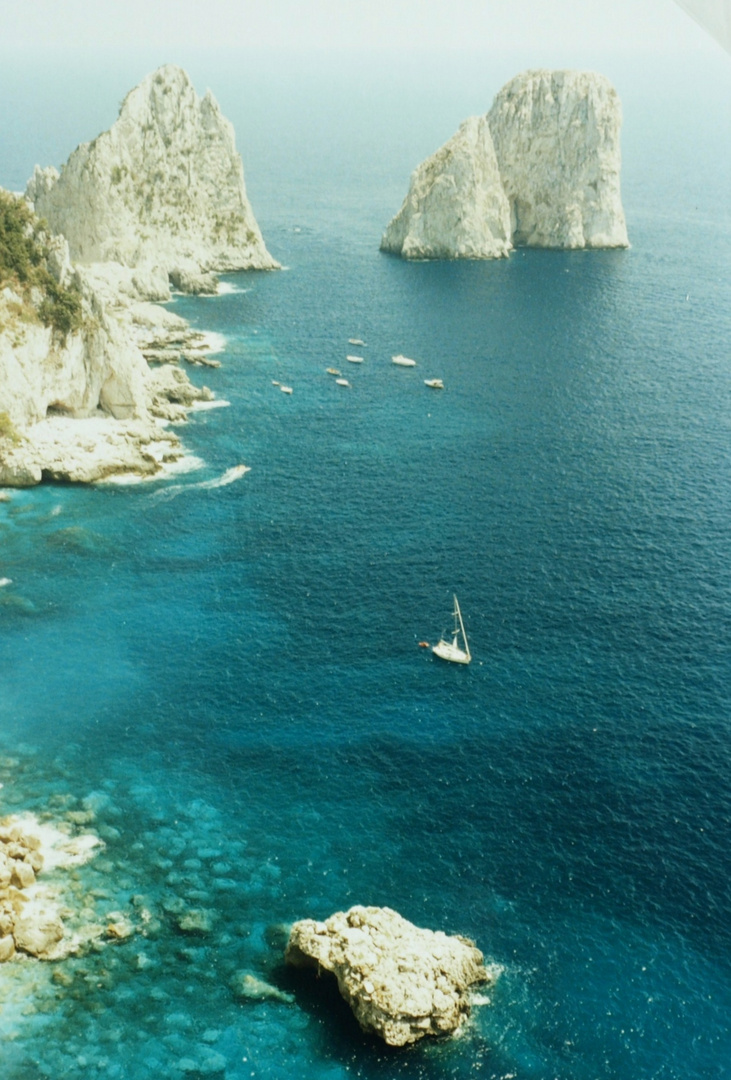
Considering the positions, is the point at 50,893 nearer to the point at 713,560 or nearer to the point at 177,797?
the point at 177,797

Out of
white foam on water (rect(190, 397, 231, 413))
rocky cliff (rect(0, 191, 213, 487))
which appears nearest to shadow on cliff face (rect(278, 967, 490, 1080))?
rocky cliff (rect(0, 191, 213, 487))

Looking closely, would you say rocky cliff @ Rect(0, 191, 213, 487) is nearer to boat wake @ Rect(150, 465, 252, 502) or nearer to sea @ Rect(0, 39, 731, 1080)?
sea @ Rect(0, 39, 731, 1080)

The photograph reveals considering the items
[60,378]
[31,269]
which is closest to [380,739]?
[60,378]

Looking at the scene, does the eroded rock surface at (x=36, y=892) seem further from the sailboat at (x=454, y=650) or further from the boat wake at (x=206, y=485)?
the boat wake at (x=206, y=485)

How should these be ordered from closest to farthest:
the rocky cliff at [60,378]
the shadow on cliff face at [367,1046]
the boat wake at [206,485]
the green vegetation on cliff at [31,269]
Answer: the shadow on cliff face at [367,1046] < the boat wake at [206,485] < the rocky cliff at [60,378] < the green vegetation on cliff at [31,269]

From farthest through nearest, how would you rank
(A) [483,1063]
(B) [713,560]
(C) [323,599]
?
(B) [713,560], (C) [323,599], (A) [483,1063]

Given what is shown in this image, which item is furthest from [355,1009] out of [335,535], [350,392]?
[350,392]

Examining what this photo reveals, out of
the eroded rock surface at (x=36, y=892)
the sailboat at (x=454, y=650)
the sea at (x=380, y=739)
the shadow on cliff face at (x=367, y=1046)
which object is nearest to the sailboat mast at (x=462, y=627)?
the sailboat at (x=454, y=650)

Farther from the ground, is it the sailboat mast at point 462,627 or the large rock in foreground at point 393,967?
the sailboat mast at point 462,627
